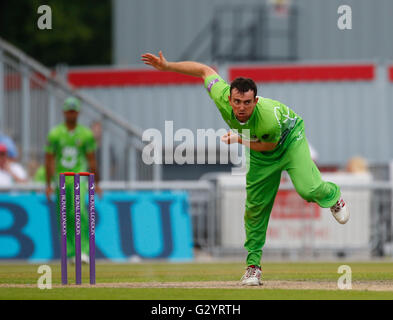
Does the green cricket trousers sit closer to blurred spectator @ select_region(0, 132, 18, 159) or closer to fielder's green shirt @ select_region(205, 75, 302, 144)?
fielder's green shirt @ select_region(205, 75, 302, 144)

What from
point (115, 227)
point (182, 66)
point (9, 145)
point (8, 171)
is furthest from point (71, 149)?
point (182, 66)

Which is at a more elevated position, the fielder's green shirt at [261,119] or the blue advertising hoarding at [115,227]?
the fielder's green shirt at [261,119]

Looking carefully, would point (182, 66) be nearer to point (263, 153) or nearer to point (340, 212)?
point (263, 153)

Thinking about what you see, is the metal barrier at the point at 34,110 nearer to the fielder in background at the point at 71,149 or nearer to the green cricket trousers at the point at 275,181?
the fielder in background at the point at 71,149

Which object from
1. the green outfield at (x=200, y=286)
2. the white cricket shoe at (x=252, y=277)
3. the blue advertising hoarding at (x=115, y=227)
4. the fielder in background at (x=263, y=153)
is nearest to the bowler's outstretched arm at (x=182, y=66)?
the fielder in background at (x=263, y=153)

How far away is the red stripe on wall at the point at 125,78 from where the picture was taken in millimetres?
23047

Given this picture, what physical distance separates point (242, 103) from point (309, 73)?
44.3ft

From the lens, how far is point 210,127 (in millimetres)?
23000

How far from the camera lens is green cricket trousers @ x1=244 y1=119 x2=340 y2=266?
32.2 ft

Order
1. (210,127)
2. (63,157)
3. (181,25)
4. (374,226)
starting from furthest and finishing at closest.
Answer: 1. (181,25)
2. (210,127)
3. (374,226)
4. (63,157)

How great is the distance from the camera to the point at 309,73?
22.7 m
